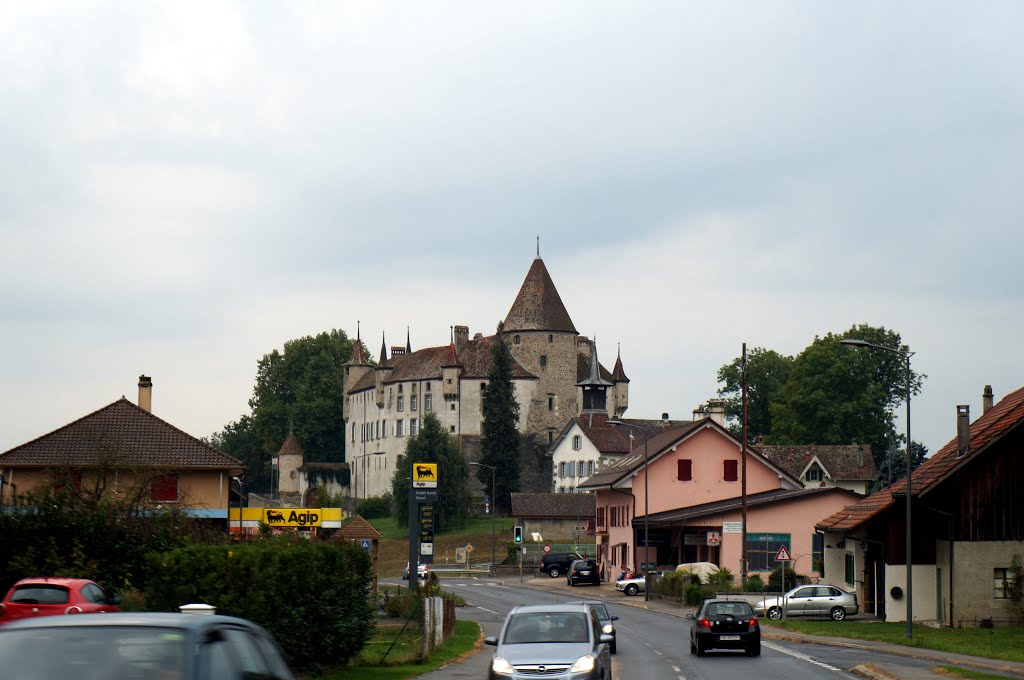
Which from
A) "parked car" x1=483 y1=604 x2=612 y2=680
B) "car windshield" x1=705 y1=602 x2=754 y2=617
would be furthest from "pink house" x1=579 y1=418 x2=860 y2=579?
"parked car" x1=483 y1=604 x2=612 y2=680

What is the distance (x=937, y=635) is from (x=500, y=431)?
326 feet

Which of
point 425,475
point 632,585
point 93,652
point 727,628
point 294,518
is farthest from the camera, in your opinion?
point 632,585

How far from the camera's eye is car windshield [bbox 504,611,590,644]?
19.2m

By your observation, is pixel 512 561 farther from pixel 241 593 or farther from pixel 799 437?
pixel 241 593

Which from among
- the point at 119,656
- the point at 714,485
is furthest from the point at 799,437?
the point at 119,656

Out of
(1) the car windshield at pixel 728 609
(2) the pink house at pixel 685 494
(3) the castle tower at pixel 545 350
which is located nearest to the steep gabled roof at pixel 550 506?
(2) the pink house at pixel 685 494

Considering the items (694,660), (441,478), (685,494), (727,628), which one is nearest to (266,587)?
(694,660)

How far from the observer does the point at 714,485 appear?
77562 millimetres

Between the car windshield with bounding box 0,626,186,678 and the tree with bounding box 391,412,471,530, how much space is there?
357ft

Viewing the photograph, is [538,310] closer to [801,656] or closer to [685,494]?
[685,494]

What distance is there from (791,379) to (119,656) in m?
111

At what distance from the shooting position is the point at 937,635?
123 feet

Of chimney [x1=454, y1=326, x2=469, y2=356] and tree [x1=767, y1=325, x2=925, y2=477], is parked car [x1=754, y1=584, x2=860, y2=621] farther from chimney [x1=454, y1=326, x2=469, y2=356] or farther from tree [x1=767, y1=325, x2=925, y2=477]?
chimney [x1=454, y1=326, x2=469, y2=356]

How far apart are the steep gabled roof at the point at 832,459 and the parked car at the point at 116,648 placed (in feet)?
306
